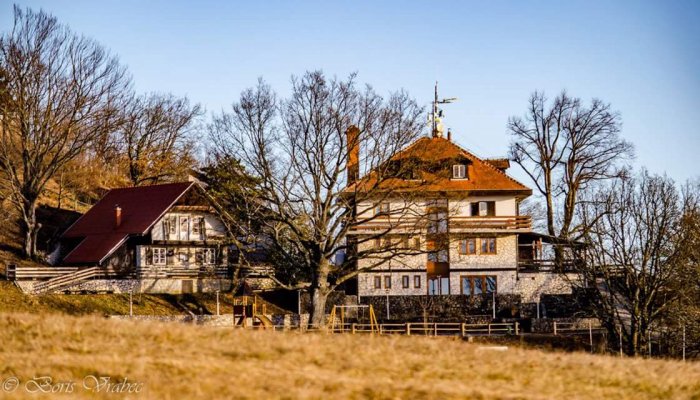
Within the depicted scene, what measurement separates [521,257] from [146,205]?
22.7 m

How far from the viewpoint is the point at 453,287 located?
181 feet

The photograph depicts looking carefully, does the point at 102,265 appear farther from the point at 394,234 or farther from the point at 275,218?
the point at 394,234

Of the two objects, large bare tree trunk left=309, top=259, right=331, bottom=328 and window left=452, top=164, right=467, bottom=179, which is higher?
window left=452, top=164, right=467, bottom=179

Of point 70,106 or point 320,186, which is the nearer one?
point 320,186

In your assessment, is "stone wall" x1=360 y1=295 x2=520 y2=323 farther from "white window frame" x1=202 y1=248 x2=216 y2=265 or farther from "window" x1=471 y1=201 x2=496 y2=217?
"white window frame" x1=202 y1=248 x2=216 y2=265

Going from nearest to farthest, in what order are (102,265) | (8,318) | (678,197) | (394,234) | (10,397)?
1. (10,397)
2. (8,318)
3. (678,197)
4. (394,234)
5. (102,265)

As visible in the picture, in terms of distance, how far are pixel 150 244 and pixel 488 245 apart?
63.7 ft

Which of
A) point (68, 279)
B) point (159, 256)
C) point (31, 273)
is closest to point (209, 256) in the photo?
point (159, 256)

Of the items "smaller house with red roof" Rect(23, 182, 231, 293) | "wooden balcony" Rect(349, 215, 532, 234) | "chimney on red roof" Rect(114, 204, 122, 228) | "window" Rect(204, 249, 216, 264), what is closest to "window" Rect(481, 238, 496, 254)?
"wooden balcony" Rect(349, 215, 532, 234)

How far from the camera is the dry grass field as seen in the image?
17859mm

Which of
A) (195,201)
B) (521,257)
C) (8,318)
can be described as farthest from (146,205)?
(8,318)

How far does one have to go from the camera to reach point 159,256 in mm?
56156

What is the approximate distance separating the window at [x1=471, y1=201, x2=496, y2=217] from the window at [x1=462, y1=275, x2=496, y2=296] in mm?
3686

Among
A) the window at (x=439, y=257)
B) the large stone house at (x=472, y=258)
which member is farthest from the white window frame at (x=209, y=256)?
the window at (x=439, y=257)
